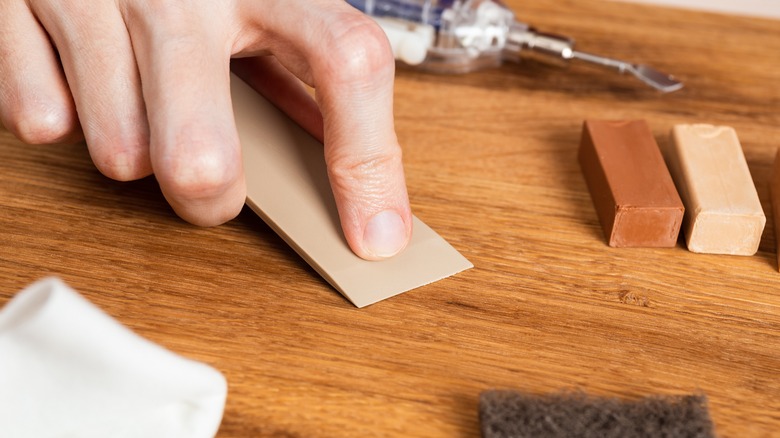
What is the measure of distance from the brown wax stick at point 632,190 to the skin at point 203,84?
0.19 metres

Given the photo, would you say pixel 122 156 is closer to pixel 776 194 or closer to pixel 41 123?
pixel 41 123

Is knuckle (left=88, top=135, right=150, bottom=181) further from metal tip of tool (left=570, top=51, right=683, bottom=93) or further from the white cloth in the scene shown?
metal tip of tool (left=570, top=51, right=683, bottom=93)

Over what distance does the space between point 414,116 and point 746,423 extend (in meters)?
0.49

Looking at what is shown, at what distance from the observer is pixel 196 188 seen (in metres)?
0.65

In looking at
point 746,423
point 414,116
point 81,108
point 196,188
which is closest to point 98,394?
point 196,188

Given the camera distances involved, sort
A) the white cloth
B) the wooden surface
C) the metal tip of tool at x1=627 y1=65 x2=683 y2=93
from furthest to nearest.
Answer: the metal tip of tool at x1=627 y1=65 x2=683 y2=93, the wooden surface, the white cloth

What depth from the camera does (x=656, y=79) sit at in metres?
1.02

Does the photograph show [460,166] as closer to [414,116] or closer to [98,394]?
[414,116]

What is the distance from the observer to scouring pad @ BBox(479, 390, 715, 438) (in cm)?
54

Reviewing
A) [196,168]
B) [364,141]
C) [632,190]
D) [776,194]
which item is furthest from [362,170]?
[776,194]

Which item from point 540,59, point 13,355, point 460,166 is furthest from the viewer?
point 540,59

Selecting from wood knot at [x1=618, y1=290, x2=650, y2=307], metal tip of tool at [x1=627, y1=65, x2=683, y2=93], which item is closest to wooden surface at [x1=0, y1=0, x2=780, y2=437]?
wood knot at [x1=618, y1=290, x2=650, y2=307]

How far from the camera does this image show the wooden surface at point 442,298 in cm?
60

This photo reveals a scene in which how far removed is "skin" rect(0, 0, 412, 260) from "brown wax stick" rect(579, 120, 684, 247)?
0.61 feet
